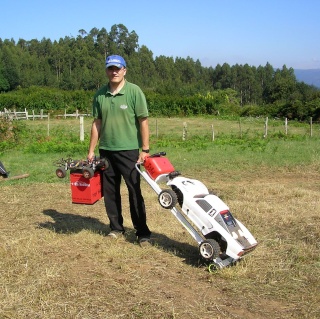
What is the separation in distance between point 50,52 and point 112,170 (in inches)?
4454

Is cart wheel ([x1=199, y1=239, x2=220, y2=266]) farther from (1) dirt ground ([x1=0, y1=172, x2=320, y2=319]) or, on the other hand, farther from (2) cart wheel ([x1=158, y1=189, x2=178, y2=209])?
(2) cart wheel ([x1=158, y1=189, x2=178, y2=209])

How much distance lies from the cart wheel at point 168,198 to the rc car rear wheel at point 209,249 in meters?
0.48

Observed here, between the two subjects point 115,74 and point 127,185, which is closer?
point 115,74

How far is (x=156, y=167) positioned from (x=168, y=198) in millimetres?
398

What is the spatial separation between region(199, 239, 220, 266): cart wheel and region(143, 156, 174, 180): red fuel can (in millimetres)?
871

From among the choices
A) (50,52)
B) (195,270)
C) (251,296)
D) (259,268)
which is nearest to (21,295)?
(195,270)

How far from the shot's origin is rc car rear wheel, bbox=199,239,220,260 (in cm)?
387

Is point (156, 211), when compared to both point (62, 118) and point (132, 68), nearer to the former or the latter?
point (62, 118)

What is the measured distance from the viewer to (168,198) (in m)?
4.16

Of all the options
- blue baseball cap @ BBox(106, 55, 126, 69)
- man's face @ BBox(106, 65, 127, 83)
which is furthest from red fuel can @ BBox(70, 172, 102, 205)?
blue baseball cap @ BBox(106, 55, 126, 69)

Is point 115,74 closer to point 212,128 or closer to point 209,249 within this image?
point 209,249

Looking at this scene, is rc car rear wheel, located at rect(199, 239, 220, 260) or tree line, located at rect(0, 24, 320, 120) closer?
rc car rear wheel, located at rect(199, 239, 220, 260)

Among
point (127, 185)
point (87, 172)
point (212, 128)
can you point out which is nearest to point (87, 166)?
point (87, 172)

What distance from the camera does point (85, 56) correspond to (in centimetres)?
10275
